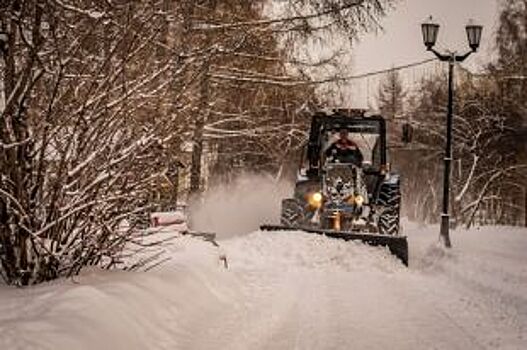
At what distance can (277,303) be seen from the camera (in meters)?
8.04

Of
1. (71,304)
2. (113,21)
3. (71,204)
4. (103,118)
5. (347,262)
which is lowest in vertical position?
(347,262)

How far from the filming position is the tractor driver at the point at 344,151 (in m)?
15.4

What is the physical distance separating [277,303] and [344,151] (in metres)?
7.73

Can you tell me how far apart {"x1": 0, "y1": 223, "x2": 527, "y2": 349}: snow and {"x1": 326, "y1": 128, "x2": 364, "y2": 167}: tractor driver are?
3.41m

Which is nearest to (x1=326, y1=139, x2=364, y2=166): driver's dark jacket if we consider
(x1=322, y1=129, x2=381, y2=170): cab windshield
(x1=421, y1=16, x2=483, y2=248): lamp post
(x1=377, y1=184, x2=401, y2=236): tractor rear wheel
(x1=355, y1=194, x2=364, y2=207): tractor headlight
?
(x1=322, y1=129, x2=381, y2=170): cab windshield

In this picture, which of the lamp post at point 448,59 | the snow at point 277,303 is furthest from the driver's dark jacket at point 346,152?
the snow at point 277,303

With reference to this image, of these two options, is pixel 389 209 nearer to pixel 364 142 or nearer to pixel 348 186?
pixel 348 186

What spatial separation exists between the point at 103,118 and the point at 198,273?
2190mm

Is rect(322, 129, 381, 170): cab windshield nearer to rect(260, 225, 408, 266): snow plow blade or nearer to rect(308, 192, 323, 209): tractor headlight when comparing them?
rect(308, 192, 323, 209): tractor headlight

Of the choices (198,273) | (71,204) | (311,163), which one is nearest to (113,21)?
(71,204)

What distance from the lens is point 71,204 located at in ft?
19.8

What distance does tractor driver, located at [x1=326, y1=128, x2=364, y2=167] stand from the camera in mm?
15391

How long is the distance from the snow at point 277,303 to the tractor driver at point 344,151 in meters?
3.41

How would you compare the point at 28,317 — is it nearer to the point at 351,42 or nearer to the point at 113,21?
the point at 113,21
